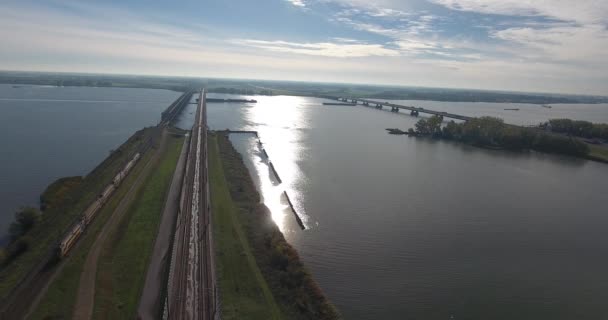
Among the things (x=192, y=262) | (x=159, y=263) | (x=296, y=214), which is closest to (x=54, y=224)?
(x=159, y=263)

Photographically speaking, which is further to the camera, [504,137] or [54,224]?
[504,137]

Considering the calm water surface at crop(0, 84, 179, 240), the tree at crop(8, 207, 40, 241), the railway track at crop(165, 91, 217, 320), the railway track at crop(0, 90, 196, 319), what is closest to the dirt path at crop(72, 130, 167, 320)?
the railway track at crop(0, 90, 196, 319)

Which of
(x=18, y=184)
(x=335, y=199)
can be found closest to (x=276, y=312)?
(x=335, y=199)

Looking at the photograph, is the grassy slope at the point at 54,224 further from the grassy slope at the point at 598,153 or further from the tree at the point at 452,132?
the grassy slope at the point at 598,153

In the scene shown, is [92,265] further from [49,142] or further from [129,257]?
[49,142]

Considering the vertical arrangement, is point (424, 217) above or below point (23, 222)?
above

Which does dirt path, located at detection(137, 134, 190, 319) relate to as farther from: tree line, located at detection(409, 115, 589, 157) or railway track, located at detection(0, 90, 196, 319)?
tree line, located at detection(409, 115, 589, 157)
